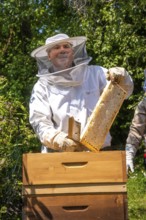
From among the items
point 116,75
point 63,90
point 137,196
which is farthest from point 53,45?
point 137,196

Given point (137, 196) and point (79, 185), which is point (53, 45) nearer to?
point (79, 185)

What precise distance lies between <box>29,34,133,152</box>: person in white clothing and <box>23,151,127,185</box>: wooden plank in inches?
8.9

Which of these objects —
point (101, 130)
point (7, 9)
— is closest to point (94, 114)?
point (101, 130)

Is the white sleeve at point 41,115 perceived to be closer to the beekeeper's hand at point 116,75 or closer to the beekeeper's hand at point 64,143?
the beekeeper's hand at point 64,143

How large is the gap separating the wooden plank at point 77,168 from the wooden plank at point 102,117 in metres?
0.12

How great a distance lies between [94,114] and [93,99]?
0.33 metres

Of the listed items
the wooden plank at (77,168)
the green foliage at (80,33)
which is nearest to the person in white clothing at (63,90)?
the wooden plank at (77,168)

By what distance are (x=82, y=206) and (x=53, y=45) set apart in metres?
1.04

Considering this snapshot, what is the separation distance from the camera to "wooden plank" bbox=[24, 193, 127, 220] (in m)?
2.34

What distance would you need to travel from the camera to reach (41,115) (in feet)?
9.03

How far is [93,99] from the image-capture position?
9.26ft

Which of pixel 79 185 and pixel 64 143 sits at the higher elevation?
pixel 64 143

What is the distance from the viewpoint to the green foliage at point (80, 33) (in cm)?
798

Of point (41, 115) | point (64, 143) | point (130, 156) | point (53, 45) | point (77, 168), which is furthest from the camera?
point (130, 156)
